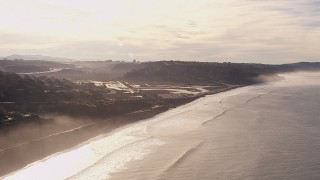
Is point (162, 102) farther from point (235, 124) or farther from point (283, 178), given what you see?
point (283, 178)

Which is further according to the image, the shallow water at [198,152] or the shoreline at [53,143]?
the shoreline at [53,143]

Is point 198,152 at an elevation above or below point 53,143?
below

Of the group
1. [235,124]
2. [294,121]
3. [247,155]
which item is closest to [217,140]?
[247,155]

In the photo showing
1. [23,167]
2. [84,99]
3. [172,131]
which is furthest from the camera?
[84,99]

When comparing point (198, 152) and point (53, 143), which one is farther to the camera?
point (53, 143)
